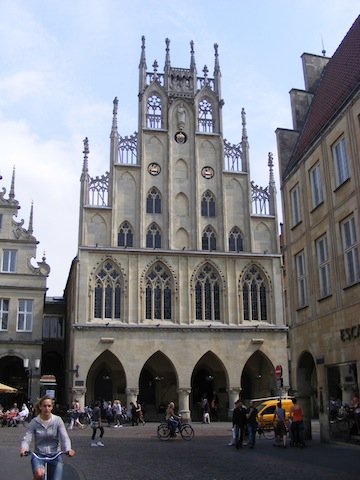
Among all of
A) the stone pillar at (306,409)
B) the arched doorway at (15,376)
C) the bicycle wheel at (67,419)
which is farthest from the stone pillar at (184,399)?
the stone pillar at (306,409)

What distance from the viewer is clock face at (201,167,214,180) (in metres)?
37.7

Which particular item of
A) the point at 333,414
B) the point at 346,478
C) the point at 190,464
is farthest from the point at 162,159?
the point at 346,478

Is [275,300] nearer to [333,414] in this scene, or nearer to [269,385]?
[269,385]

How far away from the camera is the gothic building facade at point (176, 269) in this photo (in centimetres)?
3388

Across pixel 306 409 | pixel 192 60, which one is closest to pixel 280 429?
pixel 306 409

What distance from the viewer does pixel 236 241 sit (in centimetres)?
3697

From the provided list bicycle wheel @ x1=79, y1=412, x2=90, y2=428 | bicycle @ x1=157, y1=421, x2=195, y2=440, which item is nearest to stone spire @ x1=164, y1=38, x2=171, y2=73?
bicycle wheel @ x1=79, y1=412, x2=90, y2=428

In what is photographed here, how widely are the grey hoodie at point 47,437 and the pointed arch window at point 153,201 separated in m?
29.4

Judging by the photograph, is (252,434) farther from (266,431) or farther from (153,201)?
(153,201)

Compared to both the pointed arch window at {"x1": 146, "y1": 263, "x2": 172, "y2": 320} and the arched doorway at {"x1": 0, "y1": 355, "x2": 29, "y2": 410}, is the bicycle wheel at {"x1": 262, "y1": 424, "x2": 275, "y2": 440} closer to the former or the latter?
the pointed arch window at {"x1": 146, "y1": 263, "x2": 172, "y2": 320}

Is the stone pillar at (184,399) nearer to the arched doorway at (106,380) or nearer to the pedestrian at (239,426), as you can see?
the arched doorway at (106,380)

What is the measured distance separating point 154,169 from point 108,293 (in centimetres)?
877

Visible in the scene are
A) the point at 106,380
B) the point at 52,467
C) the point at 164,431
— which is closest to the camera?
the point at 52,467

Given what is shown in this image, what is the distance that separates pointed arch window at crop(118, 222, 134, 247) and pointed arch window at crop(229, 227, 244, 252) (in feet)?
21.3
